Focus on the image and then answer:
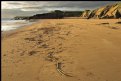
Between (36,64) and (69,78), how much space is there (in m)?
1.48

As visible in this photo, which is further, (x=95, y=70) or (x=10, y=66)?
(x=10, y=66)

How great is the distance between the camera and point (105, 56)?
20.3 ft

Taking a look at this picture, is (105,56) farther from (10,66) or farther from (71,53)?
(10,66)

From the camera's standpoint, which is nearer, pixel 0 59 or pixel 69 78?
pixel 69 78

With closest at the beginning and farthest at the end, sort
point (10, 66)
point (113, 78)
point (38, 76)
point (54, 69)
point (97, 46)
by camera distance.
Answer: point (113, 78) < point (38, 76) < point (54, 69) < point (10, 66) < point (97, 46)

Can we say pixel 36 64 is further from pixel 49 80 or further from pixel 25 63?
pixel 49 80

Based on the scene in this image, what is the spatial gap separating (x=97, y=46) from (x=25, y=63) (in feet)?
9.17

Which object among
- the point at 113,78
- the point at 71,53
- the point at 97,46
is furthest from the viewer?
the point at 97,46

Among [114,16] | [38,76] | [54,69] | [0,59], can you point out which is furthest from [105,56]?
[114,16]

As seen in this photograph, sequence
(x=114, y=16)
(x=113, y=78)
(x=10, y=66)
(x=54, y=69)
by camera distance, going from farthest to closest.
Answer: (x=114, y=16), (x=10, y=66), (x=54, y=69), (x=113, y=78)

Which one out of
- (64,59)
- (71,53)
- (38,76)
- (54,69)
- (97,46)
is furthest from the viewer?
Result: (97,46)

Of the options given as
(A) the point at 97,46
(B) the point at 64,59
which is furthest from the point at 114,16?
(B) the point at 64,59

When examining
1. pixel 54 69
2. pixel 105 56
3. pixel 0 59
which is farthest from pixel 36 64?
pixel 105 56

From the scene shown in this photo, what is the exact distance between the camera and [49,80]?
4574mm
